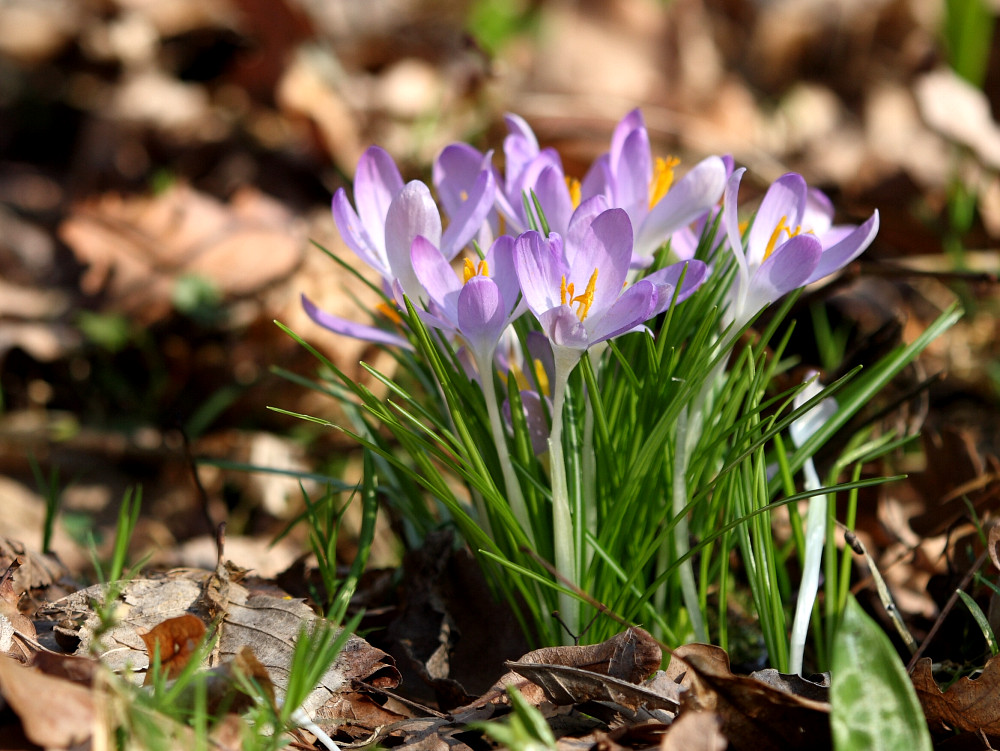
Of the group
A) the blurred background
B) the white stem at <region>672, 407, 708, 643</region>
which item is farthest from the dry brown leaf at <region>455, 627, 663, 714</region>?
the blurred background

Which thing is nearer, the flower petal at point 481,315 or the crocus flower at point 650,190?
the flower petal at point 481,315

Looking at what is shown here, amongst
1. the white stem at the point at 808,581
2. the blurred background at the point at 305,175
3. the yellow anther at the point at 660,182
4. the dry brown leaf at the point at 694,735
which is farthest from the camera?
the blurred background at the point at 305,175

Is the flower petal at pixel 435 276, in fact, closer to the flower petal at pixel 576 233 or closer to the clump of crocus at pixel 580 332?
the clump of crocus at pixel 580 332

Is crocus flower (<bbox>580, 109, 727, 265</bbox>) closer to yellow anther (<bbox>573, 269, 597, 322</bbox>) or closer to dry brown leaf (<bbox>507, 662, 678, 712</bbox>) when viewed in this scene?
yellow anther (<bbox>573, 269, 597, 322</bbox>)

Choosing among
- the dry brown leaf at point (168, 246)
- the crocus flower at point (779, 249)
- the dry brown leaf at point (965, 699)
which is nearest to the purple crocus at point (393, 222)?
the crocus flower at point (779, 249)

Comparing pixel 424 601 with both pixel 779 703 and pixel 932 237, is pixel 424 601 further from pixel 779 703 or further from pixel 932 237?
pixel 932 237

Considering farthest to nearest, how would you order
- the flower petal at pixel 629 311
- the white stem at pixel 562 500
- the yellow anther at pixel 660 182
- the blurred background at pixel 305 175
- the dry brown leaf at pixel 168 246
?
the dry brown leaf at pixel 168 246 < the blurred background at pixel 305 175 < the yellow anther at pixel 660 182 < the white stem at pixel 562 500 < the flower petal at pixel 629 311

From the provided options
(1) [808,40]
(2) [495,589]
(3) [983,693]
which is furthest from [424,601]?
(1) [808,40]
